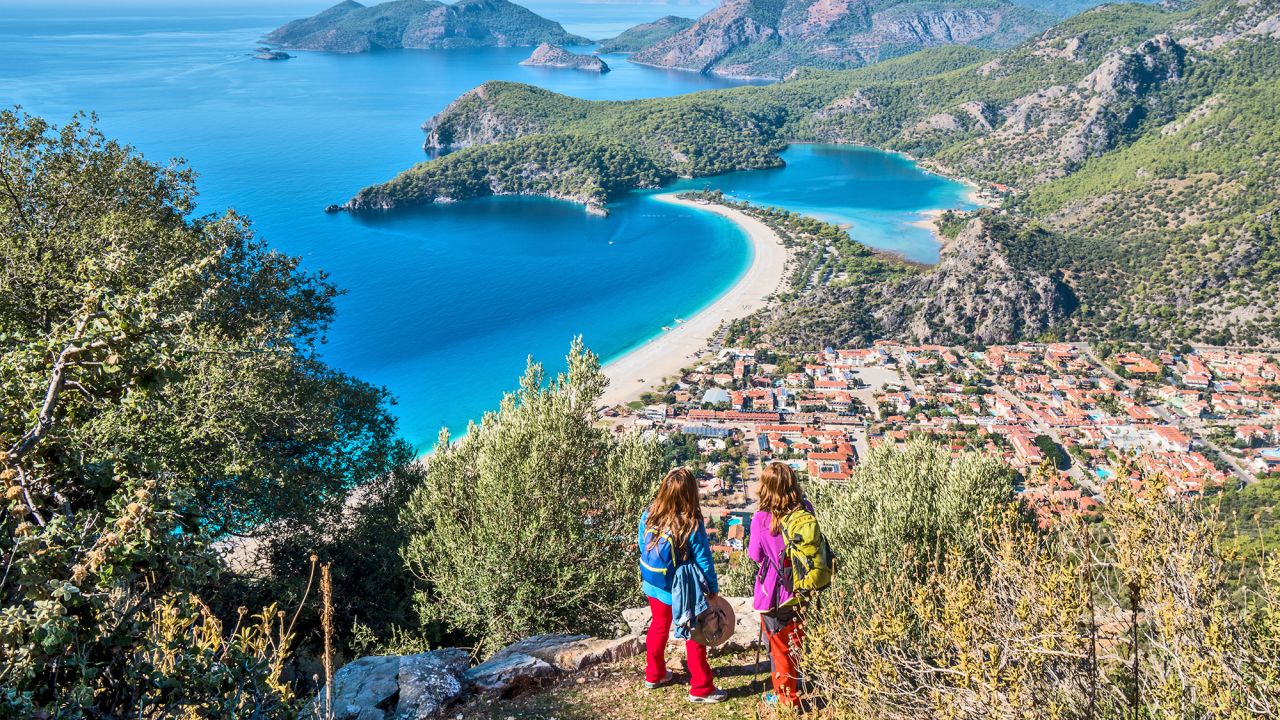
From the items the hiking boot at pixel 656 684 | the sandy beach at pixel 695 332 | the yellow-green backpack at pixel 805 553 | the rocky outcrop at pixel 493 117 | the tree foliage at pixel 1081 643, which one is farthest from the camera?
the rocky outcrop at pixel 493 117

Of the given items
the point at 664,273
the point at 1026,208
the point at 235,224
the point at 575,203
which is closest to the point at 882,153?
the point at 1026,208

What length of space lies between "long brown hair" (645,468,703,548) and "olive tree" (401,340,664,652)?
2.65 metres

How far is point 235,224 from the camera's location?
49.3ft

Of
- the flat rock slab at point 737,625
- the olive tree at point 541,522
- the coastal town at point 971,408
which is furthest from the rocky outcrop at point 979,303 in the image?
the olive tree at point 541,522

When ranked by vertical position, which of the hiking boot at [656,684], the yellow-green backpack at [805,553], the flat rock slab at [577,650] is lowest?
the hiking boot at [656,684]

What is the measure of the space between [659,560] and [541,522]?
2.51 m

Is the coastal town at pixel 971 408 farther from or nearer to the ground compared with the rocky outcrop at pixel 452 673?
farther from the ground

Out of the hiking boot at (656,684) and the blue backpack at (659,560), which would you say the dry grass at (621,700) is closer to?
the hiking boot at (656,684)

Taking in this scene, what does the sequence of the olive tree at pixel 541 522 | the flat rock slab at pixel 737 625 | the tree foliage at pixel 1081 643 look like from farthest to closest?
the olive tree at pixel 541 522 → the flat rock slab at pixel 737 625 → the tree foliage at pixel 1081 643

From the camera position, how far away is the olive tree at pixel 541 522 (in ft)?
23.8

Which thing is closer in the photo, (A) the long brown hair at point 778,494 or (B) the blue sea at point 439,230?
(A) the long brown hair at point 778,494

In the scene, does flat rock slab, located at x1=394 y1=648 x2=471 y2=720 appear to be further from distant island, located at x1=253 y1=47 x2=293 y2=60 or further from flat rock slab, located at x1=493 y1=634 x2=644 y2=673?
distant island, located at x1=253 y1=47 x2=293 y2=60

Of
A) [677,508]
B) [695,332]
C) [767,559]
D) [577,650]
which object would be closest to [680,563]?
[677,508]

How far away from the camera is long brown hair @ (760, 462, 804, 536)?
4770 mm
